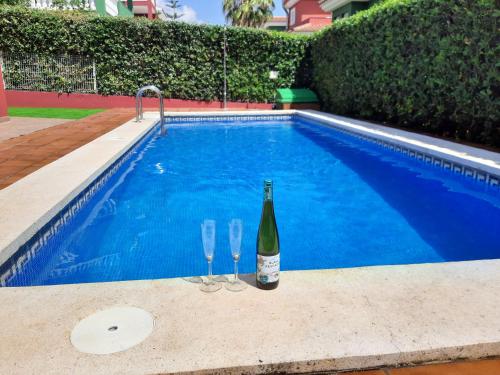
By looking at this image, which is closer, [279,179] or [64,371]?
[64,371]

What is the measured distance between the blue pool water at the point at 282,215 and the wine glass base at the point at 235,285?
3.35 ft

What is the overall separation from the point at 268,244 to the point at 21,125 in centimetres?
927

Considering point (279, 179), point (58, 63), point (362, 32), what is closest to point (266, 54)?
point (362, 32)

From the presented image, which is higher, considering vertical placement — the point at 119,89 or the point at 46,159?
the point at 119,89

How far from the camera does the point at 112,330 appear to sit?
1737mm

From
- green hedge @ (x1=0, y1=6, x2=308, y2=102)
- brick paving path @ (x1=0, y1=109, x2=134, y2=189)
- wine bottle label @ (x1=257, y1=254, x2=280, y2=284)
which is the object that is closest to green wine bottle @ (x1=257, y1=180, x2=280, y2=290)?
wine bottle label @ (x1=257, y1=254, x2=280, y2=284)

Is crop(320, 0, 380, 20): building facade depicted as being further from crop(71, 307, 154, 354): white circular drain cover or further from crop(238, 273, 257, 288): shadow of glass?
crop(71, 307, 154, 354): white circular drain cover

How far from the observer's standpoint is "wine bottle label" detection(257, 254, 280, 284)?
6.57ft

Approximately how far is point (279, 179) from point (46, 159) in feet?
Result: 10.9

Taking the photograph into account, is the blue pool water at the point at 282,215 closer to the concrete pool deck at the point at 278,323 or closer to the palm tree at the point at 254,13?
the concrete pool deck at the point at 278,323

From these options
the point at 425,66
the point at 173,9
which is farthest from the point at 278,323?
the point at 173,9

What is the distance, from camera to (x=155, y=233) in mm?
3900

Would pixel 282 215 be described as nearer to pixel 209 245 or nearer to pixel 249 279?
pixel 249 279

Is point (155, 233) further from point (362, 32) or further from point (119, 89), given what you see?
point (119, 89)
